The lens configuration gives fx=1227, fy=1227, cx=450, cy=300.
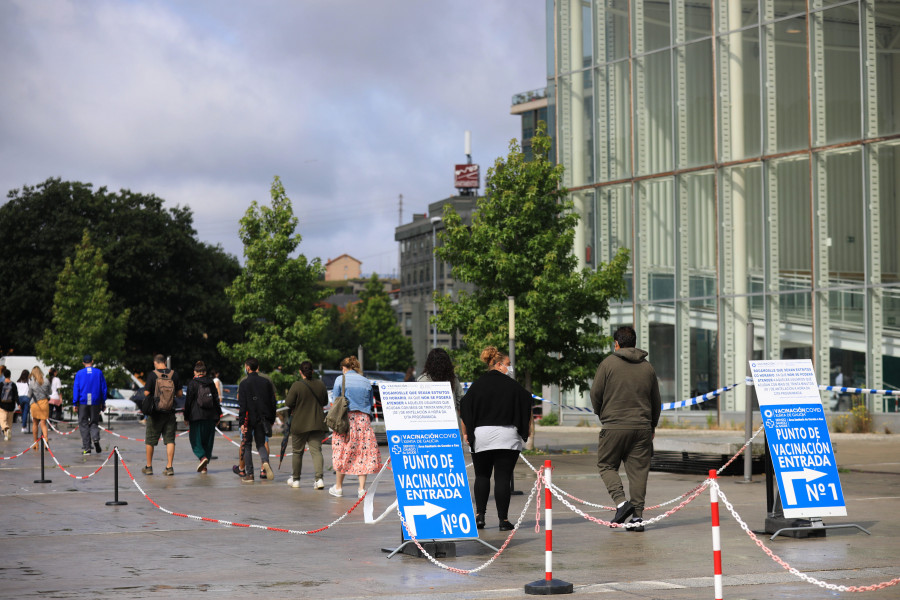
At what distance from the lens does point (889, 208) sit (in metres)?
30.5

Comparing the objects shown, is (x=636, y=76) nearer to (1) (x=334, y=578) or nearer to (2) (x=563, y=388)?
(2) (x=563, y=388)

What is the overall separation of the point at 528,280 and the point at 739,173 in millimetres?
12577

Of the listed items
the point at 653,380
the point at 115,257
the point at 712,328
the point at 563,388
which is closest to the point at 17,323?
the point at 115,257

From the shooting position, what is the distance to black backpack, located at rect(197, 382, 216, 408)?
1947 centimetres

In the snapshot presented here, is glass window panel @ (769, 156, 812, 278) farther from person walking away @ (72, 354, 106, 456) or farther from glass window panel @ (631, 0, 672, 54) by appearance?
person walking away @ (72, 354, 106, 456)

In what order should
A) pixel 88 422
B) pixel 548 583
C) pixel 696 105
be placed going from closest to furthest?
pixel 548 583 → pixel 88 422 → pixel 696 105

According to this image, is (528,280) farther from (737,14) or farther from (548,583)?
(548,583)

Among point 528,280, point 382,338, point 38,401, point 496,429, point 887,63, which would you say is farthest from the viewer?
point 382,338

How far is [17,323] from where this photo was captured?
6088cm

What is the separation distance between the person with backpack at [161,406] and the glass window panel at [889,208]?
1882cm

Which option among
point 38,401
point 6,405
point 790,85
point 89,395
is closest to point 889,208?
point 790,85

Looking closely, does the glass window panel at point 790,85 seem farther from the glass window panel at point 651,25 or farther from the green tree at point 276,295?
the green tree at point 276,295

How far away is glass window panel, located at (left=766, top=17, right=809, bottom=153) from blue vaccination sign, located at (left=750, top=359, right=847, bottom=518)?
2200 centimetres

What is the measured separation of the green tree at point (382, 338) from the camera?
106375 mm
